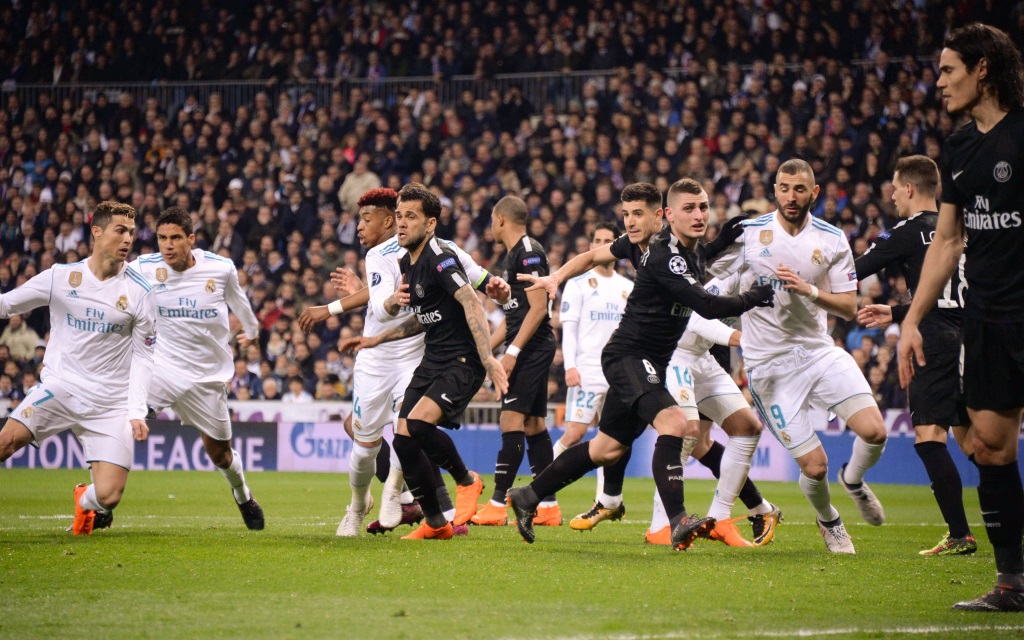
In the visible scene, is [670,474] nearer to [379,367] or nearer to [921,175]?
[379,367]

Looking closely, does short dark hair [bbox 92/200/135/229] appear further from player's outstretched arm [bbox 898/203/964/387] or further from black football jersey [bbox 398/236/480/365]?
player's outstretched arm [bbox 898/203/964/387]

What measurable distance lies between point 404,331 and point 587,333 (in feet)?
10.2

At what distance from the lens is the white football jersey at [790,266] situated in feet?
25.4

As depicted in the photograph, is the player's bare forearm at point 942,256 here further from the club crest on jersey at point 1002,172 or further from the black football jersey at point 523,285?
the black football jersey at point 523,285

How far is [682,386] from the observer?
842cm

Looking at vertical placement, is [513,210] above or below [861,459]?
above

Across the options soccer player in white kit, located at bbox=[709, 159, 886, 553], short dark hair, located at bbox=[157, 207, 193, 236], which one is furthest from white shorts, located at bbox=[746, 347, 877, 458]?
short dark hair, located at bbox=[157, 207, 193, 236]

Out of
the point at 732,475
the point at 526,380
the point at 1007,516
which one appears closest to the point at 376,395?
the point at 526,380

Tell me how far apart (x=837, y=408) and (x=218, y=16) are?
23078mm

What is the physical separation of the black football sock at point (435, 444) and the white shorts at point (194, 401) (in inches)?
79.0

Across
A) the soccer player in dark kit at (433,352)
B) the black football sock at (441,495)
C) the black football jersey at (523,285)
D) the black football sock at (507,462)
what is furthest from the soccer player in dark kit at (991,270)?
the black football sock at (507,462)

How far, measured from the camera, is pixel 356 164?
22.4 m

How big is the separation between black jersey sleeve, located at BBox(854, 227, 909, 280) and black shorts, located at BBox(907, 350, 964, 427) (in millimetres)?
704

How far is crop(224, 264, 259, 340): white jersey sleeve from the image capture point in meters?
9.41
